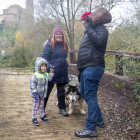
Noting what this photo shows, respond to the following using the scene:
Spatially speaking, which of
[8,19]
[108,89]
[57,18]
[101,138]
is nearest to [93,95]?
[101,138]

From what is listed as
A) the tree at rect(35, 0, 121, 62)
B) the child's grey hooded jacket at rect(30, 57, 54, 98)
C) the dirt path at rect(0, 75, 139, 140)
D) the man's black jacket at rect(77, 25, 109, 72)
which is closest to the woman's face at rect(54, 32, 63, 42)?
the child's grey hooded jacket at rect(30, 57, 54, 98)

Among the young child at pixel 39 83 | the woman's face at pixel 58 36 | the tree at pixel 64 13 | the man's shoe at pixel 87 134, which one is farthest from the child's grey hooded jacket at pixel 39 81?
the tree at pixel 64 13

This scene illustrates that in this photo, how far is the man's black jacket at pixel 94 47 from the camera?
9.37 ft

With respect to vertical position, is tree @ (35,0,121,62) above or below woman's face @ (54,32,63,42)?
above

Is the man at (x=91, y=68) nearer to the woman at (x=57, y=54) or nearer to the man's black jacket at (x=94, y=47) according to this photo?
the man's black jacket at (x=94, y=47)

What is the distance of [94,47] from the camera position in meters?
2.96

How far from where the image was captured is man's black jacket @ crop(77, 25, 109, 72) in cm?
286

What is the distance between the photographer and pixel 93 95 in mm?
3027

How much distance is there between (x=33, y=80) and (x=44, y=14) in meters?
7.24

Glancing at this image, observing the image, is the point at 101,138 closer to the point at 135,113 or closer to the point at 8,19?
the point at 135,113

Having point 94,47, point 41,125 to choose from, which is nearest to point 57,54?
point 94,47

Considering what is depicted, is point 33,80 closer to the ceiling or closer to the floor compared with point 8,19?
closer to the floor

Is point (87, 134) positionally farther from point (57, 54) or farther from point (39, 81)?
point (57, 54)

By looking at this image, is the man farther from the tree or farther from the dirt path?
the tree
